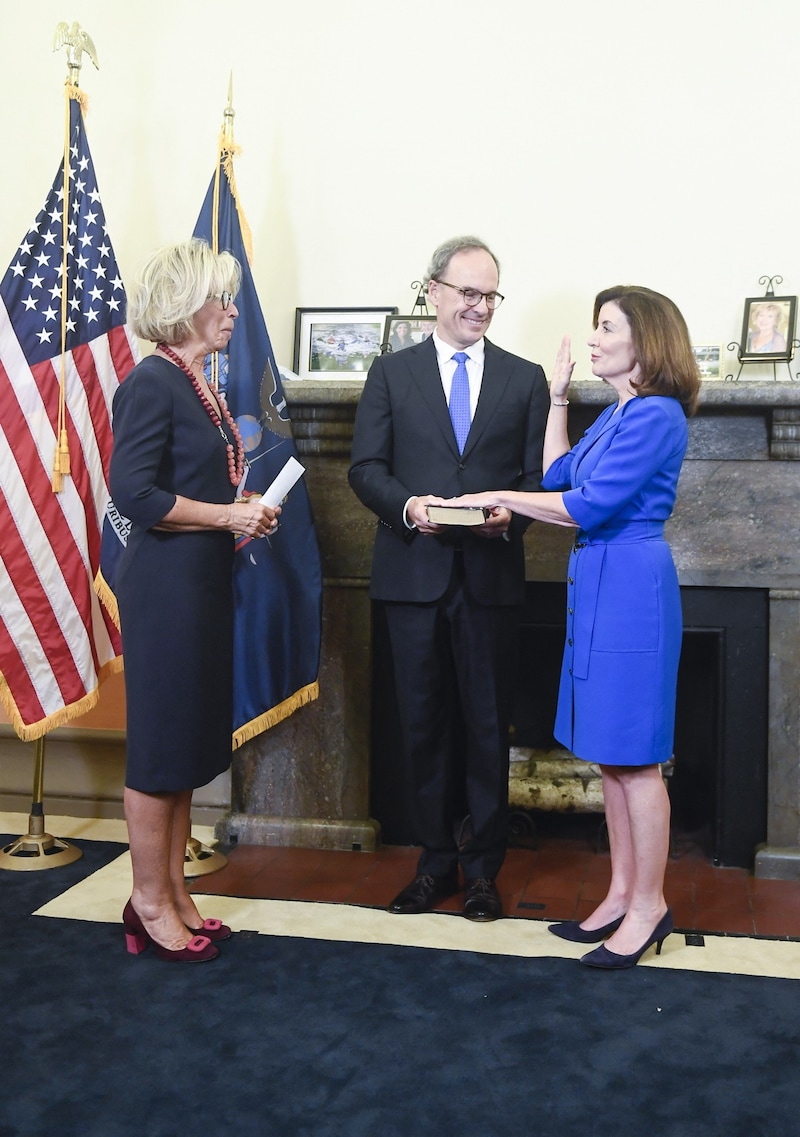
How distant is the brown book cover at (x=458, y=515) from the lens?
2486 millimetres

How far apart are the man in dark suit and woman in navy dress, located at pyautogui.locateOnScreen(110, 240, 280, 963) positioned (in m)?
0.46

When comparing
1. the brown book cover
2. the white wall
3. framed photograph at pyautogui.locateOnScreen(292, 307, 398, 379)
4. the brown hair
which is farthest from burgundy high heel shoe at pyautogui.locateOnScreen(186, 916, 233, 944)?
the white wall

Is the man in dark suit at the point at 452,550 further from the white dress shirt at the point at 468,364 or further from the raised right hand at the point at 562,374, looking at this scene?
the raised right hand at the point at 562,374

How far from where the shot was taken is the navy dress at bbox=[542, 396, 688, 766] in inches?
92.6

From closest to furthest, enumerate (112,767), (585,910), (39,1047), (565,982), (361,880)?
1. (39,1047)
2. (565,982)
3. (585,910)
4. (361,880)
5. (112,767)

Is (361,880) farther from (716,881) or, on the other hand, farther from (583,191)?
(583,191)

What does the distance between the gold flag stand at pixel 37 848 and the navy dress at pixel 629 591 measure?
1.61 meters

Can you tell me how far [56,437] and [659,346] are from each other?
170cm

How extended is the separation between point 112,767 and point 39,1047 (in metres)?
1.64

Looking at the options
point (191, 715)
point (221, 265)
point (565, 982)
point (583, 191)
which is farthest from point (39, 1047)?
point (583, 191)

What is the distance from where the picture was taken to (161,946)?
2.43 meters

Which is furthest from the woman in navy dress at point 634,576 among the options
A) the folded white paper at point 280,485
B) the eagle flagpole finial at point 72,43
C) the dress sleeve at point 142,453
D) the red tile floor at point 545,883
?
the eagle flagpole finial at point 72,43

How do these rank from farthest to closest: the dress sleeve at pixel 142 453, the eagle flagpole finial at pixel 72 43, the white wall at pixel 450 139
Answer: the white wall at pixel 450 139
the eagle flagpole finial at pixel 72 43
the dress sleeve at pixel 142 453

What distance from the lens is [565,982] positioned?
2326 mm
